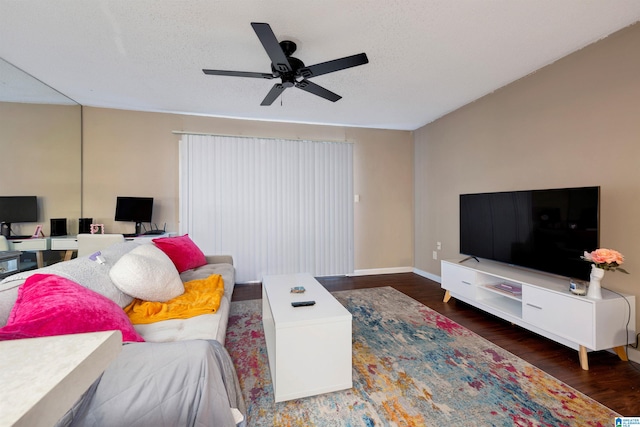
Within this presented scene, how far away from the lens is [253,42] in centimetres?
226

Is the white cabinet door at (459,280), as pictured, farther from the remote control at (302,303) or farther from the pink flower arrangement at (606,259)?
the remote control at (302,303)

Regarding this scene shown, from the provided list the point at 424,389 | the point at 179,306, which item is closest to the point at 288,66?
the point at 179,306

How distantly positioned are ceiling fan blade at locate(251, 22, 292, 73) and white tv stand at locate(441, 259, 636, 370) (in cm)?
270

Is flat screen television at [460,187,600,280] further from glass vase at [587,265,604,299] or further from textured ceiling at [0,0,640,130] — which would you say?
textured ceiling at [0,0,640,130]

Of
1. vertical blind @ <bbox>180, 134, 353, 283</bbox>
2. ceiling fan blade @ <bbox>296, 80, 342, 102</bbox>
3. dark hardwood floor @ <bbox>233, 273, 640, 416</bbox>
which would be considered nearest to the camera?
dark hardwood floor @ <bbox>233, 273, 640, 416</bbox>

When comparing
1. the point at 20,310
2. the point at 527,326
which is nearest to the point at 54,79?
the point at 20,310

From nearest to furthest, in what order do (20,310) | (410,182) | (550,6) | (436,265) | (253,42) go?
(20,310)
(550,6)
(253,42)
(436,265)
(410,182)

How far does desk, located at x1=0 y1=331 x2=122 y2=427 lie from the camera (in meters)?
0.29

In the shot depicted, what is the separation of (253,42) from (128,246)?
1981 mm

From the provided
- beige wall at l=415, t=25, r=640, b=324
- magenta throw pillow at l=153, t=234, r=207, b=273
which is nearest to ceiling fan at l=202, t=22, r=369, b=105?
magenta throw pillow at l=153, t=234, r=207, b=273

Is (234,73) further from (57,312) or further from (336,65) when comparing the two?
(57,312)

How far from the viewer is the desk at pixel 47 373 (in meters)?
0.29

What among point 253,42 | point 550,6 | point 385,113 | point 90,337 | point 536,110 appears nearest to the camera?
point 90,337

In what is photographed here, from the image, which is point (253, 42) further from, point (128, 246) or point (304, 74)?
point (128, 246)
